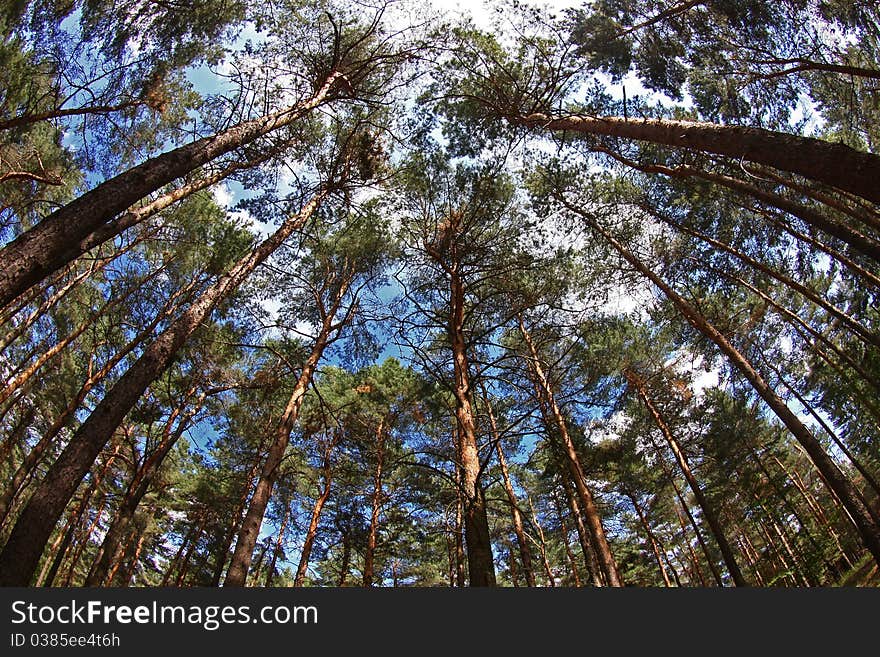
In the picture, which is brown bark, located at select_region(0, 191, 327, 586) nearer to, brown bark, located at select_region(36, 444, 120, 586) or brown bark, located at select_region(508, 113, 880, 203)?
brown bark, located at select_region(508, 113, 880, 203)

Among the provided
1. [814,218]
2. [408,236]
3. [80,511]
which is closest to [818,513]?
[814,218]

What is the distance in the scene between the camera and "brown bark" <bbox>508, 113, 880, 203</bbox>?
3.03 meters

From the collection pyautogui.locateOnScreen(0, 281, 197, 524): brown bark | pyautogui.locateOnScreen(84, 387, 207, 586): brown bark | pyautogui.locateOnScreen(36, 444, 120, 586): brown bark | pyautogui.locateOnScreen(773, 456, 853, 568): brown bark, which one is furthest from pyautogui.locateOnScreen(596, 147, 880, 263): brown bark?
pyautogui.locateOnScreen(773, 456, 853, 568): brown bark

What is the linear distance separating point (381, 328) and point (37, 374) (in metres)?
7.56

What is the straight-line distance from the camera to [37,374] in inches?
372

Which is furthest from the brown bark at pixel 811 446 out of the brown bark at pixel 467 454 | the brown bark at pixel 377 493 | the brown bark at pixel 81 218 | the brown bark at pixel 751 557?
the brown bark at pixel 751 557

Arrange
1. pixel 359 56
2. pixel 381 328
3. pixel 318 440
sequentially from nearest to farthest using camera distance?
1. pixel 359 56
2. pixel 381 328
3. pixel 318 440

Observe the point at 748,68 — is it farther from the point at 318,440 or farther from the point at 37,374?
the point at 37,374

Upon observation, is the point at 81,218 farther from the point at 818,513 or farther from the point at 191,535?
the point at 818,513

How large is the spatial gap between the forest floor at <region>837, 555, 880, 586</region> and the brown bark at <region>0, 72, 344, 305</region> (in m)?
16.8

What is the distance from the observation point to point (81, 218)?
333 cm

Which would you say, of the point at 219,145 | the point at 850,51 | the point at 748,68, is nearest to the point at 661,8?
the point at 748,68

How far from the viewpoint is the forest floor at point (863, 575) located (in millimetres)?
Result: 11652

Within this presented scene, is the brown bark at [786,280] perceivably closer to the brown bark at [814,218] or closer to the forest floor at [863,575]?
the brown bark at [814,218]
